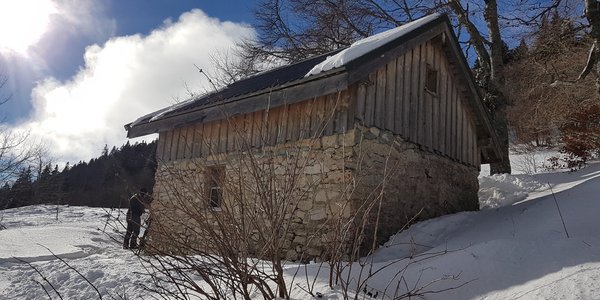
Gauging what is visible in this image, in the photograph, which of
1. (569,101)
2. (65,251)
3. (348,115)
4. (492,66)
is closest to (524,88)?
(569,101)

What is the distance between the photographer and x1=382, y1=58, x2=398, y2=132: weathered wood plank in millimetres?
6703

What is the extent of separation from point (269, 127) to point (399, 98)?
2405 millimetres

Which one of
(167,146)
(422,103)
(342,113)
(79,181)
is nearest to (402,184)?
(342,113)

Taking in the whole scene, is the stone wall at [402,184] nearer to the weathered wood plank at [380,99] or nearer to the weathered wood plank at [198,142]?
the weathered wood plank at [380,99]

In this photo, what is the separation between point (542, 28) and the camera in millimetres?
12758

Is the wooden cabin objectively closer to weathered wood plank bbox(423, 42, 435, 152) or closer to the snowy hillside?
weathered wood plank bbox(423, 42, 435, 152)

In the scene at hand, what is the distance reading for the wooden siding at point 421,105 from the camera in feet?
21.3

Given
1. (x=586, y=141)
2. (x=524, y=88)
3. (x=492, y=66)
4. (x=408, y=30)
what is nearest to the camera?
(x=408, y=30)

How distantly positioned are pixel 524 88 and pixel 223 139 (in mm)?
17079

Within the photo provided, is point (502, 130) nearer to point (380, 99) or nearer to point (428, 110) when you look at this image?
point (428, 110)

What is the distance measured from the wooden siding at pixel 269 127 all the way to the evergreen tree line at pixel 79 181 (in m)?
0.63

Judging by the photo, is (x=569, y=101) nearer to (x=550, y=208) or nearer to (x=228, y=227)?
(x=550, y=208)

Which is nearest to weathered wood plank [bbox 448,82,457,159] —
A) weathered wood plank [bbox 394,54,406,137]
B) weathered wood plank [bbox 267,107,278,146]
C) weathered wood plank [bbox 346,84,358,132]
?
weathered wood plank [bbox 394,54,406,137]

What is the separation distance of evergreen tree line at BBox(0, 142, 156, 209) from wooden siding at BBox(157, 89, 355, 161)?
2.06 ft
